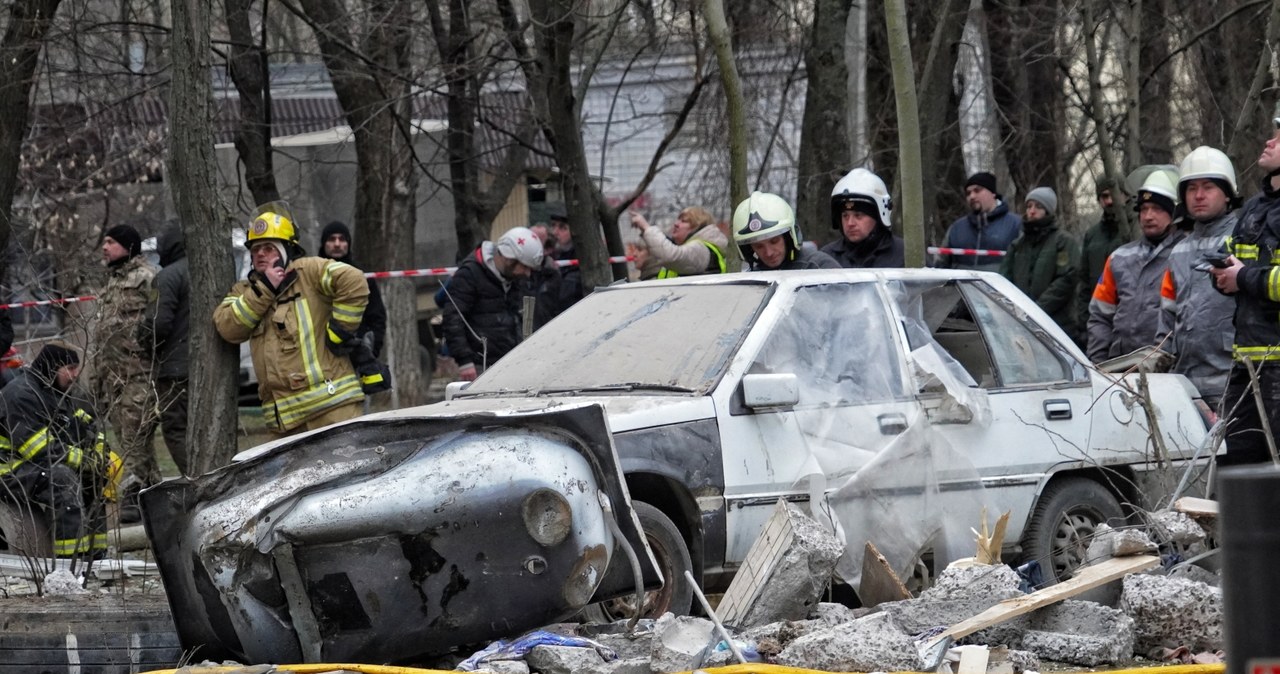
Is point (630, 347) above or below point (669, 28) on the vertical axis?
below

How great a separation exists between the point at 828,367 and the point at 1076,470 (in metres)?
1.35

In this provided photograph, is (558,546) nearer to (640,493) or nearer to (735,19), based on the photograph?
(640,493)

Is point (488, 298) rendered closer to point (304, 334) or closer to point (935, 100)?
point (304, 334)

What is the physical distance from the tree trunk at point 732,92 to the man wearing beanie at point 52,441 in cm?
381

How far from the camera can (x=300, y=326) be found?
8320 millimetres

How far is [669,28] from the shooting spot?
12.6 meters

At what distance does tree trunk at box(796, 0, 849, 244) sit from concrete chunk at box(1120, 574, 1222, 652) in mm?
6809

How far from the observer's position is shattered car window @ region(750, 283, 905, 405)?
21.3 ft

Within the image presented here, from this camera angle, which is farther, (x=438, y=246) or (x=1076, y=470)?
(x=438, y=246)

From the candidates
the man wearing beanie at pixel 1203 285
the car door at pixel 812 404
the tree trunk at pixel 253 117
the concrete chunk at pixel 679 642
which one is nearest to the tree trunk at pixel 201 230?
the car door at pixel 812 404

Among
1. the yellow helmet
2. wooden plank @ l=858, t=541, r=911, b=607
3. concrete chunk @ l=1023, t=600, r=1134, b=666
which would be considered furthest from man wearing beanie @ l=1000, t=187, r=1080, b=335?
concrete chunk @ l=1023, t=600, r=1134, b=666

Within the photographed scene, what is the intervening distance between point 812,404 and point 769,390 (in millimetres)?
401

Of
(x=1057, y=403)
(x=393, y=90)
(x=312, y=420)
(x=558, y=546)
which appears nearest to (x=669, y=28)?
(x=393, y=90)

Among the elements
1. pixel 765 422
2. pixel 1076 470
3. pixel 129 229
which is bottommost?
pixel 1076 470
